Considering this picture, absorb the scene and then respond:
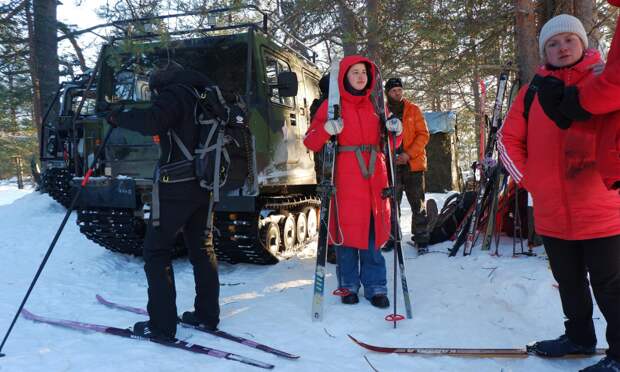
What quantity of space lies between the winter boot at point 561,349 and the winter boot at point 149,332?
7.67 ft

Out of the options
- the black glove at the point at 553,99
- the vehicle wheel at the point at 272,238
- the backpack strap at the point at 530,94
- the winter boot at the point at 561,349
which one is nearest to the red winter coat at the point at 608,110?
the black glove at the point at 553,99

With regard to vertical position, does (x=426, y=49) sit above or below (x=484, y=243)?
above

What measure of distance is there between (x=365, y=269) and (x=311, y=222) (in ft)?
11.7

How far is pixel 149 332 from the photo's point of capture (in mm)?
3178

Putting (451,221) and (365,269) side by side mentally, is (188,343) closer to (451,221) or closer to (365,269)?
(365,269)

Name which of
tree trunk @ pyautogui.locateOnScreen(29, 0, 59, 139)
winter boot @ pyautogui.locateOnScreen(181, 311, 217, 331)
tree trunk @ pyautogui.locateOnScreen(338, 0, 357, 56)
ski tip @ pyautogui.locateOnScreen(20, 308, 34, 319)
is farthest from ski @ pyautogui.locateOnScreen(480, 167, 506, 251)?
tree trunk @ pyautogui.locateOnScreen(29, 0, 59, 139)

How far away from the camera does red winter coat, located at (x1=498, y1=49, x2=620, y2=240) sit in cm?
245

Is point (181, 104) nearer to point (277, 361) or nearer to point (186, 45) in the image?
point (277, 361)

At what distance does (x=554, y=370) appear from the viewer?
2709mm

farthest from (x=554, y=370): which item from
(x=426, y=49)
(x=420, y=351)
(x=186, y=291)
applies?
(x=426, y=49)

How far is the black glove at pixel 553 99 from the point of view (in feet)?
7.64

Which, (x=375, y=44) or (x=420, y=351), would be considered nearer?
(x=420, y=351)

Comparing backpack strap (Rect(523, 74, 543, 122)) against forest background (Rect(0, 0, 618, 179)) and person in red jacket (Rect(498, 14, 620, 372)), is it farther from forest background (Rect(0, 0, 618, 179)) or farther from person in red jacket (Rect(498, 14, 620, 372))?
forest background (Rect(0, 0, 618, 179))

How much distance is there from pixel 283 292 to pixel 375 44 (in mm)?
5228
